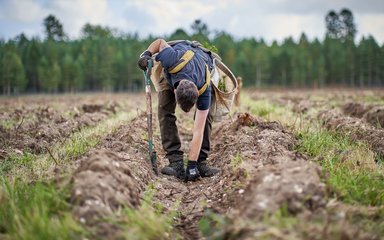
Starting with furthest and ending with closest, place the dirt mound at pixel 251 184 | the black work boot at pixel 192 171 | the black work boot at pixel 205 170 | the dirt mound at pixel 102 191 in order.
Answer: the black work boot at pixel 205 170 → the black work boot at pixel 192 171 → the dirt mound at pixel 251 184 → the dirt mound at pixel 102 191

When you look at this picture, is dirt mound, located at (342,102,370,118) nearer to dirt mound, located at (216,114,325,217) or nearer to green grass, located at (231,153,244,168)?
green grass, located at (231,153,244,168)

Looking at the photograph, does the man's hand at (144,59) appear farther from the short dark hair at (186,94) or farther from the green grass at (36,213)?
the green grass at (36,213)

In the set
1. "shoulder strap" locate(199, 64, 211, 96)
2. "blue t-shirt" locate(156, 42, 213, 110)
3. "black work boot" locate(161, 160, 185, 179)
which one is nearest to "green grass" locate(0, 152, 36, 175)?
"black work boot" locate(161, 160, 185, 179)

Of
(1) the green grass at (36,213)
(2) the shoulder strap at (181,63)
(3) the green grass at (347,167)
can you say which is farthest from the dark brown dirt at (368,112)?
(1) the green grass at (36,213)

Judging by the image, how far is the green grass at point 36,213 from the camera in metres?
2.74

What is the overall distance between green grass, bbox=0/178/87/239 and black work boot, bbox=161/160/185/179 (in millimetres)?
2313

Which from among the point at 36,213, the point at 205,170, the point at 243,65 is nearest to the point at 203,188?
the point at 205,170

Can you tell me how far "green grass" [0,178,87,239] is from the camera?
2742mm

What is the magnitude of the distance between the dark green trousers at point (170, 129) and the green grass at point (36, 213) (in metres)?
2.64

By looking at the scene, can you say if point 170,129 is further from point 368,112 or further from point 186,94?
point 368,112

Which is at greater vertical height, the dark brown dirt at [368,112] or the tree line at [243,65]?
the tree line at [243,65]

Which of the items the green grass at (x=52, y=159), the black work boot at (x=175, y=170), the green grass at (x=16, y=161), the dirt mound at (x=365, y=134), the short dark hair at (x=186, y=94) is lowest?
the black work boot at (x=175, y=170)

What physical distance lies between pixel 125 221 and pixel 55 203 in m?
0.58

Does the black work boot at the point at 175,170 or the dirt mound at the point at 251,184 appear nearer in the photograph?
the dirt mound at the point at 251,184
